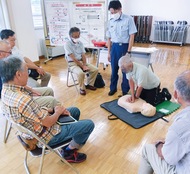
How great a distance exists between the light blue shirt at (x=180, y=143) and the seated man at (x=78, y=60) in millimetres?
2284

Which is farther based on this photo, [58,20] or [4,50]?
[58,20]

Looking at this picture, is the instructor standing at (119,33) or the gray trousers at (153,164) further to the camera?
the instructor standing at (119,33)

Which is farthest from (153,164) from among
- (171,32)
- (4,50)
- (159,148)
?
(171,32)

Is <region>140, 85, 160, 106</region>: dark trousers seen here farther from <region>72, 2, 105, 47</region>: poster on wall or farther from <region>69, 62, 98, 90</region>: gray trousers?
<region>72, 2, 105, 47</region>: poster on wall

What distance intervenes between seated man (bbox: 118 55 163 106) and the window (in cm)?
393

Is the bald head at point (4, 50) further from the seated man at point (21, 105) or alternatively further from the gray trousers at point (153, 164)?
the gray trousers at point (153, 164)

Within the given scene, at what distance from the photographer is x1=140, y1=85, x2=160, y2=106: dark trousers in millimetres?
2607

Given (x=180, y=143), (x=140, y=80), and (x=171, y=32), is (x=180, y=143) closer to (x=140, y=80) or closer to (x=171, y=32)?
(x=140, y=80)

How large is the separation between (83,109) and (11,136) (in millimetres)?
1046

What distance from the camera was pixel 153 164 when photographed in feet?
3.79

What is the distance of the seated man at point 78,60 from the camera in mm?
3079

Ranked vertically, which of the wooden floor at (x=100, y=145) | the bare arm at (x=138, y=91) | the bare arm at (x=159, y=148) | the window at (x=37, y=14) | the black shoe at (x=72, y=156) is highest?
the window at (x=37, y=14)

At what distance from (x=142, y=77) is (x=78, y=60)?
4.55ft

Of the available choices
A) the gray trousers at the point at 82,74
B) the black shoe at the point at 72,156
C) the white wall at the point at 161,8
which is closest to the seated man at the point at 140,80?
the gray trousers at the point at 82,74
